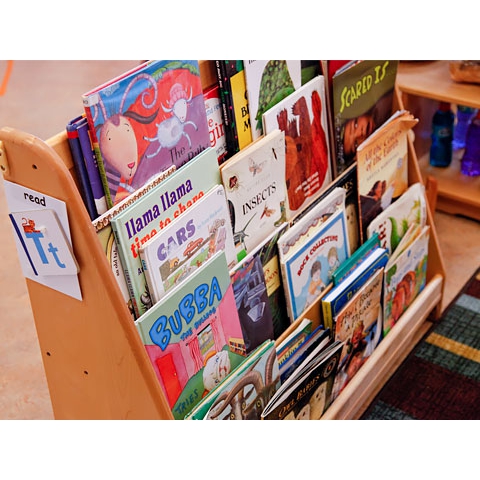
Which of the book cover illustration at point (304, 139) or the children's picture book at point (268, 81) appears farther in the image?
the book cover illustration at point (304, 139)

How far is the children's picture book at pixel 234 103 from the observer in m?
1.55

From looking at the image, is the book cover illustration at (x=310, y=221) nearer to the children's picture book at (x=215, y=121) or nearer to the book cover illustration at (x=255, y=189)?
the book cover illustration at (x=255, y=189)

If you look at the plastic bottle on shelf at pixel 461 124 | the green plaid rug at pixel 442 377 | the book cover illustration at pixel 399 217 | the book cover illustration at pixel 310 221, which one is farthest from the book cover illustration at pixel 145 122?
the plastic bottle on shelf at pixel 461 124

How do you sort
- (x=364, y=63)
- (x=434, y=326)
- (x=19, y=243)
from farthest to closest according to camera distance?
1. (x=434, y=326)
2. (x=364, y=63)
3. (x=19, y=243)

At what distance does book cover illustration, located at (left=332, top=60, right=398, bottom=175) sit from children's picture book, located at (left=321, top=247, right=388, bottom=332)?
0.27 m

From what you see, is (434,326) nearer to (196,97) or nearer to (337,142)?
(337,142)

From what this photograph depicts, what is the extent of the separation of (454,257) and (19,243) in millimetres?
1935

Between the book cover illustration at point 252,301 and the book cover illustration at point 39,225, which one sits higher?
the book cover illustration at point 39,225

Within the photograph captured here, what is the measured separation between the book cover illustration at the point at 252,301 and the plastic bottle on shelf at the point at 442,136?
5.26 feet

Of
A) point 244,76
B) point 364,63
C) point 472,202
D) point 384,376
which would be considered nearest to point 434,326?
point 384,376

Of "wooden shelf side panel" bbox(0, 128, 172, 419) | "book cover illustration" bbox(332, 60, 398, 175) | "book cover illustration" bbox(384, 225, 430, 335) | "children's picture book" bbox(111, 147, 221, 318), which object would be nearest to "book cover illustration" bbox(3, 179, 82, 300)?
"wooden shelf side panel" bbox(0, 128, 172, 419)

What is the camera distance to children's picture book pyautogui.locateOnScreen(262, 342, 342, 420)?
1.66 m

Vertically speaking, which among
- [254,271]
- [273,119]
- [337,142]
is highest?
[273,119]

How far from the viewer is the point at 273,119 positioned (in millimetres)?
1704
